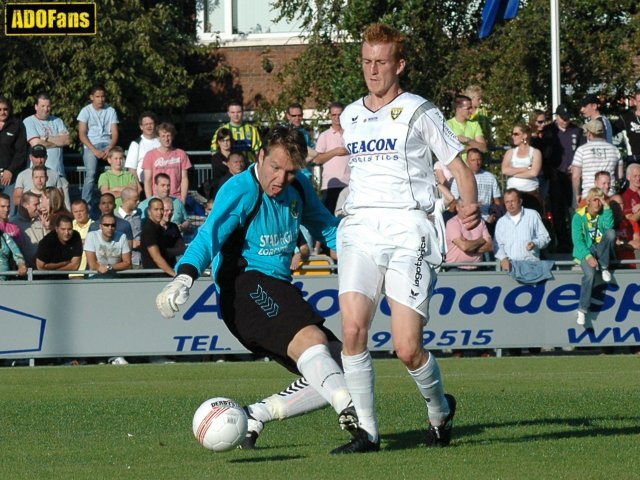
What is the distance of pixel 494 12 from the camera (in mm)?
23266

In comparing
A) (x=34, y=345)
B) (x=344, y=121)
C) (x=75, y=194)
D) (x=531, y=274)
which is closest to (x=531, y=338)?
(x=531, y=274)

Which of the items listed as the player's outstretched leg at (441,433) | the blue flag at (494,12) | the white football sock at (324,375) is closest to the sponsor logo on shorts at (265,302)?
the white football sock at (324,375)

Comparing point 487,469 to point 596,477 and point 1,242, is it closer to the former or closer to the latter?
point 596,477

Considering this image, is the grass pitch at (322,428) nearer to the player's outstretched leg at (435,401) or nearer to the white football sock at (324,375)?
the player's outstretched leg at (435,401)

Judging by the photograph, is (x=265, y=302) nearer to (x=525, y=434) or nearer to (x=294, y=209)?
(x=294, y=209)

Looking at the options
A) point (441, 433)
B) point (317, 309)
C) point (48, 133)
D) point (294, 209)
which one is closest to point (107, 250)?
point (317, 309)

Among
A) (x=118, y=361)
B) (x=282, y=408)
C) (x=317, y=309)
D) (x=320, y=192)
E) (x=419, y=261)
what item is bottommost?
(x=118, y=361)

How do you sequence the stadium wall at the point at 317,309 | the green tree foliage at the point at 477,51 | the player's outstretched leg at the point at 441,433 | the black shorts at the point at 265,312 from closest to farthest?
the black shorts at the point at 265,312 → the player's outstretched leg at the point at 441,433 → the stadium wall at the point at 317,309 → the green tree foliage at the point at 477,51

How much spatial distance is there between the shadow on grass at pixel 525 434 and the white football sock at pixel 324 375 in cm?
55

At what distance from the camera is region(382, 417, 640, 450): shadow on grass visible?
8.00 meters

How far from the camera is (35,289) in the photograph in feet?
54.1

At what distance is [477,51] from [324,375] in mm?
17474

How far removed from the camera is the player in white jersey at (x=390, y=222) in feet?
24.0

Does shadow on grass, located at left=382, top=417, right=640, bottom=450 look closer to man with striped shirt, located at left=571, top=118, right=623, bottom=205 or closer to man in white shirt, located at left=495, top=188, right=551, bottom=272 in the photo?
man in white shirt, located at left=495, top=188, right=551, bottom=272
